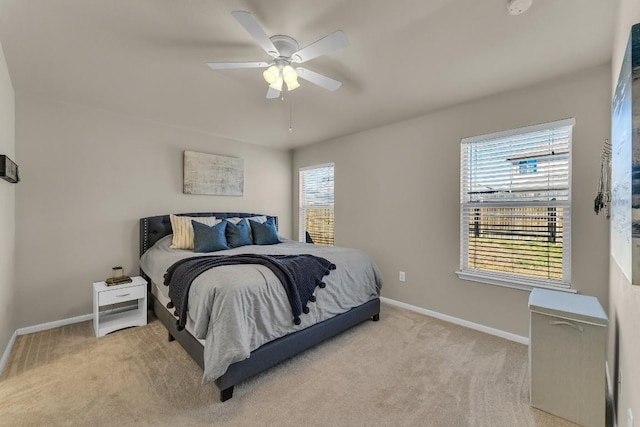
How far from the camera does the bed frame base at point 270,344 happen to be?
1.86m

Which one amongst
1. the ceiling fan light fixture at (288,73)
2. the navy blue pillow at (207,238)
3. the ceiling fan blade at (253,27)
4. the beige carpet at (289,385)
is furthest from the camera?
the navy blue pillow at (207,238)

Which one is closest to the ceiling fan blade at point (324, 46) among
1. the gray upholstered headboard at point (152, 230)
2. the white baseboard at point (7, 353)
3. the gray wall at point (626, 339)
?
the gray wall at point (626, 339)

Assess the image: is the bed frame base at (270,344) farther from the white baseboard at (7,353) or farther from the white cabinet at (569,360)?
the white cabinet at (569,360)

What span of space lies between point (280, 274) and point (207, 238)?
58.1 inches

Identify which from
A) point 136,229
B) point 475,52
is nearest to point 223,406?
point 136,229

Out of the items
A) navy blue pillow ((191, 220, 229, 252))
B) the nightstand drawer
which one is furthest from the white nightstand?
navy blue pillow ((191, 220, 229, 252))

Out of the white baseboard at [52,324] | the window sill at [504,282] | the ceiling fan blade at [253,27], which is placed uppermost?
the ceiling fan blade at [253,27]

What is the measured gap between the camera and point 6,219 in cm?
239

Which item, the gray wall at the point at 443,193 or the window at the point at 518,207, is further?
the window at the point at 518,207

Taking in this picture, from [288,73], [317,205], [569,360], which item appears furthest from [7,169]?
[569,360]

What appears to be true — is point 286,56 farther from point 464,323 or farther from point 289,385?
point 464,323

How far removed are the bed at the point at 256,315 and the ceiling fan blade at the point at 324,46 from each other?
1576 millimetres

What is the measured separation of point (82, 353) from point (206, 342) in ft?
4.90

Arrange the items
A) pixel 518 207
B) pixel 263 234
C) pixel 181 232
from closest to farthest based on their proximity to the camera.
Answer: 1. pixel 518 207
2. pixel 181 232
3. pixel 263 234
